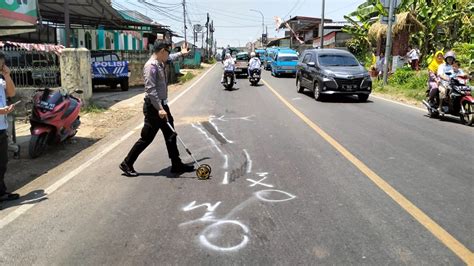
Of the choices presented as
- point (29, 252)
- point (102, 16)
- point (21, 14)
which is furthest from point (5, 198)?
point (102, 16)

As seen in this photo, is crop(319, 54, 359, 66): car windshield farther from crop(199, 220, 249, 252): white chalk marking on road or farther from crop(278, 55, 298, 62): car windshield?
crop(278, 55, 298, 62): car windshield

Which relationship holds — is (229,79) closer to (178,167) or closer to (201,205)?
(178,167)

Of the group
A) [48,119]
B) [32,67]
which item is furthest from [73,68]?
[48,119]

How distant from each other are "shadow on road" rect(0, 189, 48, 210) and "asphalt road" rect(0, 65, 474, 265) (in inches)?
3.2

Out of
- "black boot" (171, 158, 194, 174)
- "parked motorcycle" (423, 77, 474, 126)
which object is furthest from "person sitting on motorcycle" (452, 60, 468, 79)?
"black boot" (171, 158, 194, 174)

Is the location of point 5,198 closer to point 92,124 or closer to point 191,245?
point 191,245

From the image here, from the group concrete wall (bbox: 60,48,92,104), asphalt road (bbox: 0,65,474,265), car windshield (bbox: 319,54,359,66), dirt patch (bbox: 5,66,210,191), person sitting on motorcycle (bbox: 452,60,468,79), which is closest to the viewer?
asphalt road (bbox: 0,65,474,265)

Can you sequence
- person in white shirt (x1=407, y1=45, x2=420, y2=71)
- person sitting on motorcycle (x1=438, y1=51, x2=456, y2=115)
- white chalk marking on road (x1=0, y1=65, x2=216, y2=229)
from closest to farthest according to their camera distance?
1. white chalk marking on road (x1=0, y1=65, x2=216, y2=229)
2. person sitting on motorcycle (x1=438, y1=51, x2=456, y2=115)
3. person in white shirt (x1=407, y1=45, x2=420, y2=71)

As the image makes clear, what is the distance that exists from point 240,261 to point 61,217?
2.14m

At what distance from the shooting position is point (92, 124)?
1128 centimetres

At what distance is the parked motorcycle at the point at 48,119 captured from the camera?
24.8 ft

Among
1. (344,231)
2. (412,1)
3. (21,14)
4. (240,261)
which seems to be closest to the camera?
(240,261)

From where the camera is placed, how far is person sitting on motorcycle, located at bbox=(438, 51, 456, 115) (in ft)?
35.9

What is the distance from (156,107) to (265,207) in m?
2.09
